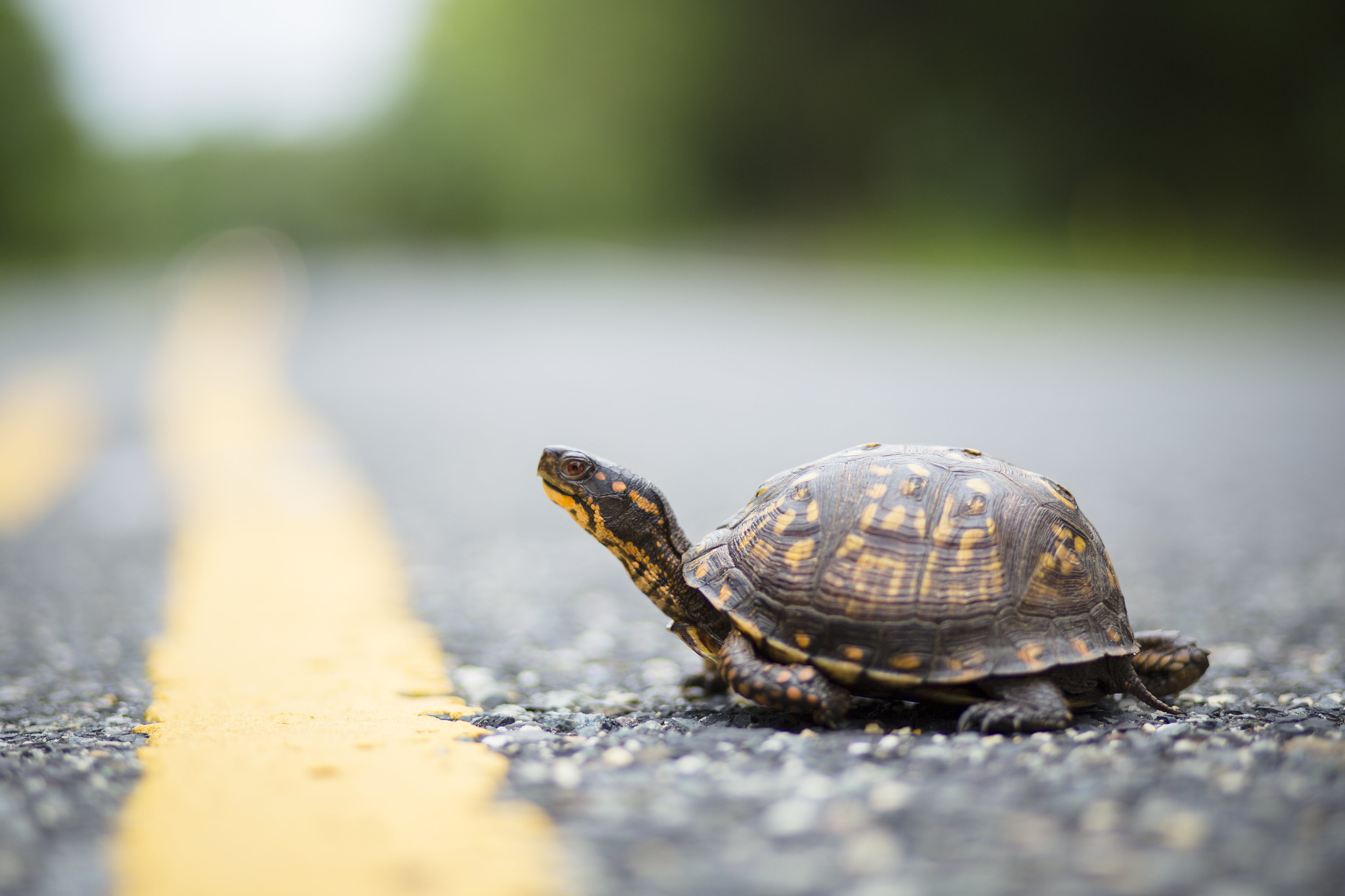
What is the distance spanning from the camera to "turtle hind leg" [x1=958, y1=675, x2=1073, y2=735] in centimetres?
199

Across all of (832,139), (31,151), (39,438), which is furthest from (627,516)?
(31,151)

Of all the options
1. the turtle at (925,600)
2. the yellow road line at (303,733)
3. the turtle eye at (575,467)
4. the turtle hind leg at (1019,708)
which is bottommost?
the yellow road line at (303,733)

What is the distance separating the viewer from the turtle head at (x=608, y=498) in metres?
2.44

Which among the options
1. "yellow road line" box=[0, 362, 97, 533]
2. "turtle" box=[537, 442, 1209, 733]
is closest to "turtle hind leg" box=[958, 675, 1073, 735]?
"turtle" box=[537, 442, 1209, 733]

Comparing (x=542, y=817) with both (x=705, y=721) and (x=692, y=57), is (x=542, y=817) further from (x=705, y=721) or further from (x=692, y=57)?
(x=692, y=57)

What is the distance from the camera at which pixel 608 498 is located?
244cm

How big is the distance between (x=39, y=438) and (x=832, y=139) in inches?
886

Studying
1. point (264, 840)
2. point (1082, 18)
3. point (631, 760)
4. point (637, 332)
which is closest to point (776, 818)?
point (631, 760)

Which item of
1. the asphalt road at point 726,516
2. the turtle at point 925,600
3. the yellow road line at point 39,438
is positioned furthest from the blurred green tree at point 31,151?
the turtle at point 925,600

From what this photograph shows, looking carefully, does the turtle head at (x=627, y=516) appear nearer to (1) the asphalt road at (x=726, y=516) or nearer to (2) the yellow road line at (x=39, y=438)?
(1) the asphalt road at (x=726, y=516)

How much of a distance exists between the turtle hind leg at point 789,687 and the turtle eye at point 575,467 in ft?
1.89

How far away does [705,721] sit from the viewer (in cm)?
221

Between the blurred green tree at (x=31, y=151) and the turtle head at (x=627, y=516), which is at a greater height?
the blurred green tree at (x=31, y=151)

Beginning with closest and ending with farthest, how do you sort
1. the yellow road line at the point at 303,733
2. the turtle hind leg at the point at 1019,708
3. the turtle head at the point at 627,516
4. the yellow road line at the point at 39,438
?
the yellow road line at the point at 303,733 < the turtle hind leg at the point at 1019,708 < the turtle head at the point at 627,516 < the yellow road line at the point at 39,438
